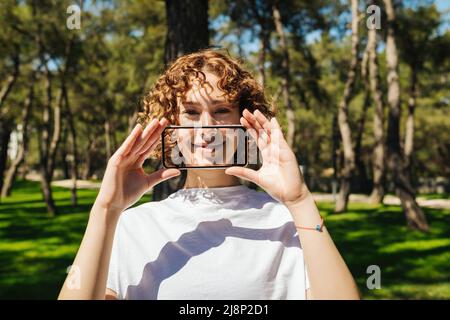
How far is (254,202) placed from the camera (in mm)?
2195

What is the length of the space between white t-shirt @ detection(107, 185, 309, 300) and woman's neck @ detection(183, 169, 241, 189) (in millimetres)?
108

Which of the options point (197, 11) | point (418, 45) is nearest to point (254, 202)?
point (197, 11)

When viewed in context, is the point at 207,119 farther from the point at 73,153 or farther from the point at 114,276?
the point at 73,153

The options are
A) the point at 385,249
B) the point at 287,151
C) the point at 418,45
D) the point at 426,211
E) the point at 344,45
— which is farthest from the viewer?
the point at 344,45

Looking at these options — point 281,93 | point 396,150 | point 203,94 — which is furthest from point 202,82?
point 281,93

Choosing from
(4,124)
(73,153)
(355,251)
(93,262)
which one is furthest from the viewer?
(4,124)

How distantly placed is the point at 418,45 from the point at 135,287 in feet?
76.2

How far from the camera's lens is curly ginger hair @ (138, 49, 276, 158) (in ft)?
7.02

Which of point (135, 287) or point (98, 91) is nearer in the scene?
point (135, 287)

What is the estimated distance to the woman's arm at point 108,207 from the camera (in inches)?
67.6

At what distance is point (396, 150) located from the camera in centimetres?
1395

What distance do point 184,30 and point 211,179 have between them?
9.93ft

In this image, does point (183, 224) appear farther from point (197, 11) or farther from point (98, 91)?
point (98, 91)

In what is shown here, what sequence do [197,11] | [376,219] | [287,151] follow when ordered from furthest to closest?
1. [376,219]
2. [197,11]
3. [287,151]
